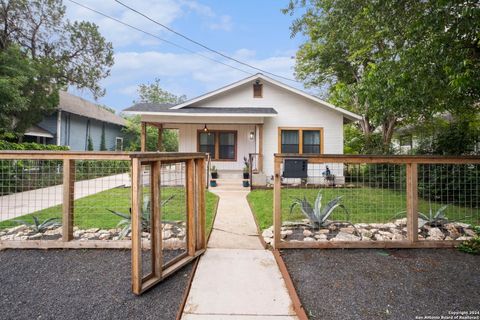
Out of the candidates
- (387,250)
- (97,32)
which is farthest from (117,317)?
(97,32)

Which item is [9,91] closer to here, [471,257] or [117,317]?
[117,317]

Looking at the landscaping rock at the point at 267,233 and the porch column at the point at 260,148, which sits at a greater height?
the porch column at the point at 260,148

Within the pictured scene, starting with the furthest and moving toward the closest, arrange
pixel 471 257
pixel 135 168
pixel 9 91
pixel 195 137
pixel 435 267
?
pixel 195 137, pixel 9 91, pixel 471 257, pixel 435 267, pixel 135 168

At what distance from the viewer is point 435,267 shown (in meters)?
3.18

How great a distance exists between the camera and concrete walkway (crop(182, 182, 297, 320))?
234 cm

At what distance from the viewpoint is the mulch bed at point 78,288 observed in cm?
229

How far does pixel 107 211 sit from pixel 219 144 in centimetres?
732

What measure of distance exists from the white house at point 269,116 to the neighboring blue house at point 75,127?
7.78m

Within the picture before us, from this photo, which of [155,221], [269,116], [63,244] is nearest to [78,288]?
[155,221]

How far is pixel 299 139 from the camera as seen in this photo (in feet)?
36.7

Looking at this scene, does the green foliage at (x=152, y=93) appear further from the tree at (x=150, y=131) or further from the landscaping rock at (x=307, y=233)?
the landscaping rock at (x=307, y=233)

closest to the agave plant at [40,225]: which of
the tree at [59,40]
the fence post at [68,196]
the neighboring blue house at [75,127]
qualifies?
the fence post at [68,196]

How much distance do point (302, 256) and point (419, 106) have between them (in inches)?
189

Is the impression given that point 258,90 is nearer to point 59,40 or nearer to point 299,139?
point 299,139
